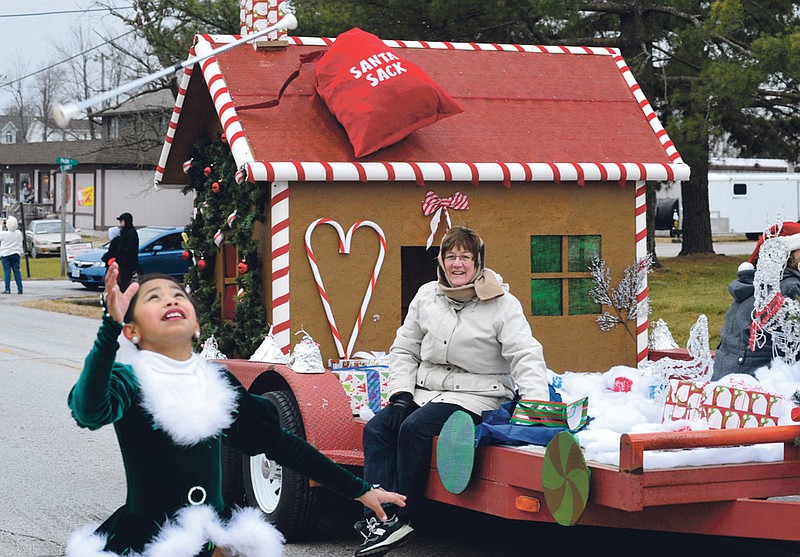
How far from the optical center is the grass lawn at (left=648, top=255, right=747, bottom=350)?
15.7 meters

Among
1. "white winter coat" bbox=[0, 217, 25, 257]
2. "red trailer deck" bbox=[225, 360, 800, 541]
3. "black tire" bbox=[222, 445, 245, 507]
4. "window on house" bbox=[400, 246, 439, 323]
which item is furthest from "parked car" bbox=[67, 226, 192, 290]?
"red trailer deck" bbox=[225, 360, 800, 541]

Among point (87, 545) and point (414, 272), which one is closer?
point (87, 545)

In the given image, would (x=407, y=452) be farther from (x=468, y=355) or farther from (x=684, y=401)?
(x=684, y=401)

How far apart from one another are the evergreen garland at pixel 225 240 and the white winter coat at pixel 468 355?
1407 millimetres

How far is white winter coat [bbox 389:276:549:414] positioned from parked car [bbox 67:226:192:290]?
21013 mm

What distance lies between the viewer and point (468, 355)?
6078 millimetres

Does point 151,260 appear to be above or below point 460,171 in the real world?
below

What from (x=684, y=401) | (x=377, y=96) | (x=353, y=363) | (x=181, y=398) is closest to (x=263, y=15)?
(x=377, y=96)

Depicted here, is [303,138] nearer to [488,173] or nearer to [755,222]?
[488,173]

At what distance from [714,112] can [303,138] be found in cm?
1244

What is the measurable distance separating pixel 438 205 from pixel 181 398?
15.5 ft

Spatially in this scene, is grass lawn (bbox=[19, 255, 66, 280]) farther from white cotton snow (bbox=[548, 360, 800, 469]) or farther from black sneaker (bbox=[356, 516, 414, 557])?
black sneaker (bbox=[356, 516, 414, 557])

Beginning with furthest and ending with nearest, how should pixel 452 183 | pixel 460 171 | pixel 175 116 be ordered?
pixel 175 116, pixel 452 183, pixel 460 171

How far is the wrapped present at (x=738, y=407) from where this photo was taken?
17.2 feet
